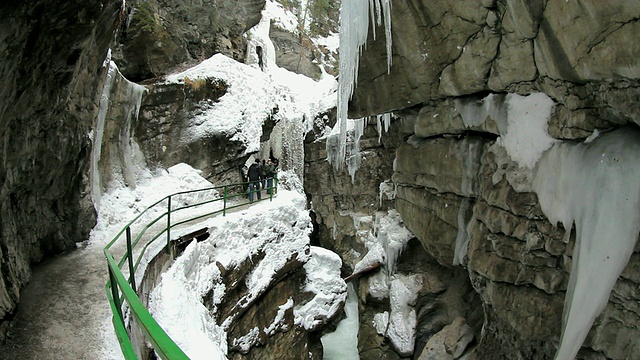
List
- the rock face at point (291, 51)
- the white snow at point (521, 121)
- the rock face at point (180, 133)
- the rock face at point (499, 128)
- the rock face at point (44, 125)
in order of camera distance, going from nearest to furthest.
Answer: the rock face at point (44, 125) → the rock face at point (499, 128) → the white snow at point (521, 121) → the rock face at point (180, 133) → the rock face at point (291, 51)

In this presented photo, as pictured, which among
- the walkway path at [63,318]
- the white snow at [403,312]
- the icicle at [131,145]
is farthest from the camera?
the icicle at [131,145]

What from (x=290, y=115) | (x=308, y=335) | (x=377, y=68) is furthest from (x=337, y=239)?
(x=377, y=68)

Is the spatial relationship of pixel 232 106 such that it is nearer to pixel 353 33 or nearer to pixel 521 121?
pixel 353 33

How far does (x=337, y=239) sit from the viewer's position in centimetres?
2395

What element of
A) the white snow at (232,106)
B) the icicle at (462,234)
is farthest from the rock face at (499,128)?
the white snow at (232,106)

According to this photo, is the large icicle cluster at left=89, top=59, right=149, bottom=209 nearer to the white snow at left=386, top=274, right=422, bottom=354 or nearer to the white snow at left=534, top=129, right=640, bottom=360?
the white snow at left=386, top=274, right=422, bottom=354

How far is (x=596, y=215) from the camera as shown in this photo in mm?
4703

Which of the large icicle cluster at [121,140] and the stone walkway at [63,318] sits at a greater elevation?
the large icicle cluster at [121,140]

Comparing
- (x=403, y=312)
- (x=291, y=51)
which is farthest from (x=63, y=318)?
(x=291, y=51)

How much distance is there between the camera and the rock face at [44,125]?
413cm

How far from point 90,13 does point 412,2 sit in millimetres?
5447

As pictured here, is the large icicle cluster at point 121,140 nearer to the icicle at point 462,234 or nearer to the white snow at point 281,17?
the icicle at point 462,234

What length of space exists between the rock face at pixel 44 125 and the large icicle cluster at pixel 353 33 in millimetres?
4698

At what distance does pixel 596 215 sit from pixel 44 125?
7.86m
